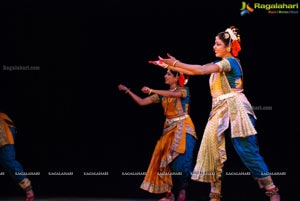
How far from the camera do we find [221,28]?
6.17 meters

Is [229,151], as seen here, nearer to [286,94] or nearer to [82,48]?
[286,94]

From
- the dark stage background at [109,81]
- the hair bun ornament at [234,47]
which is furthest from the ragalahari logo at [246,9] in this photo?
the hair bun ornament at [234,47]

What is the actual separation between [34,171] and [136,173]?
1.02 meters

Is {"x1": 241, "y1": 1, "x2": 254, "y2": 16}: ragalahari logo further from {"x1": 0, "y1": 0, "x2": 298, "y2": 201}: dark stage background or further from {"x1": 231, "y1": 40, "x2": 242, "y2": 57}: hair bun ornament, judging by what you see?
{"x1": 231, "y1": 40, "x2": 242, "y2": 57}: hair bun ornament

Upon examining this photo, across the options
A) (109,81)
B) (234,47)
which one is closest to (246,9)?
(234,47)

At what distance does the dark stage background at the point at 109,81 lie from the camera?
20.2 feet

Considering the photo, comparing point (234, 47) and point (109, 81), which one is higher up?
point (234, 47)

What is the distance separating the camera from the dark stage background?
20.2 ft

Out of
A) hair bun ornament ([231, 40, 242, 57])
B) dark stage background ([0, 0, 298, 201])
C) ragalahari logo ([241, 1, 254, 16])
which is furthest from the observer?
dark stage background ([0, 0, 298, 201])

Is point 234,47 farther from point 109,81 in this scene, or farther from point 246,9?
point 109,81

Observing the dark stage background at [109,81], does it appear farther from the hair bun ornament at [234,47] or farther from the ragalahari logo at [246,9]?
the hair bun ornament at [234,47]

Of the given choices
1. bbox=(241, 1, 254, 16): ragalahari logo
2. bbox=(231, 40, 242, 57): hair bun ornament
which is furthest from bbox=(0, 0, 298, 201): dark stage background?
bbox=(231, 40, 242, 57): hair bun ornament

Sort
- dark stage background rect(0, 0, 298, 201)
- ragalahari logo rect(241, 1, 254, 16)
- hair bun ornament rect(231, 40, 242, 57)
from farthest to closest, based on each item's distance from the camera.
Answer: dark stage background rect(0, 0, 298, 201) < ragalahari logo rect(241, 1, 254, 16) < hair bun ornament rect(231, 40, 242, 57)

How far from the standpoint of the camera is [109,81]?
6.54 m
